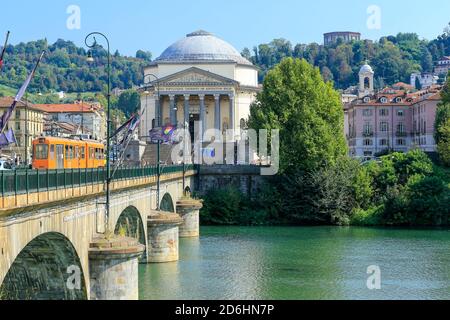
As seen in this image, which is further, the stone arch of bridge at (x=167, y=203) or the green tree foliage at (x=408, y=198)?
the green tree foliage at (x=408, y=198)

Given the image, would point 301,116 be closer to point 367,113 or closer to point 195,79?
point 195,79

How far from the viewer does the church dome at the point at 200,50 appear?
376ft

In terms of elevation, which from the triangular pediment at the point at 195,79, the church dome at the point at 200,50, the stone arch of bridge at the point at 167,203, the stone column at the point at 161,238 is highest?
the church dome at the point at 200,50

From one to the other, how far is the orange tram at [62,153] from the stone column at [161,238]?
508cm

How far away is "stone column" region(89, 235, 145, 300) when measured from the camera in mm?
31656

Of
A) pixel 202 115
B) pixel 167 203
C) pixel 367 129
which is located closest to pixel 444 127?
pixel 202 115

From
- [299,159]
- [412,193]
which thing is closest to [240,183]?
[299,159]

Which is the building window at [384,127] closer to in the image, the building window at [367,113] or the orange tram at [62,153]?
the building window at [367,113]

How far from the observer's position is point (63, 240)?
29.0 meters

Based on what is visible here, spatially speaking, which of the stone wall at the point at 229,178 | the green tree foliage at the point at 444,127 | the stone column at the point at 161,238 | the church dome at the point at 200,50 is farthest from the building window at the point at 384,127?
the stone column at the point at 161,238

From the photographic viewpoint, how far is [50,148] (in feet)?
138

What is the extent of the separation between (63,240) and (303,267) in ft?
70.7

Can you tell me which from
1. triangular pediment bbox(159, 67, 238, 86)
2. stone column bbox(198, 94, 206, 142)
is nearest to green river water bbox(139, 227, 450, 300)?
triangular pediment bbox(159, 67, 238, 86)
